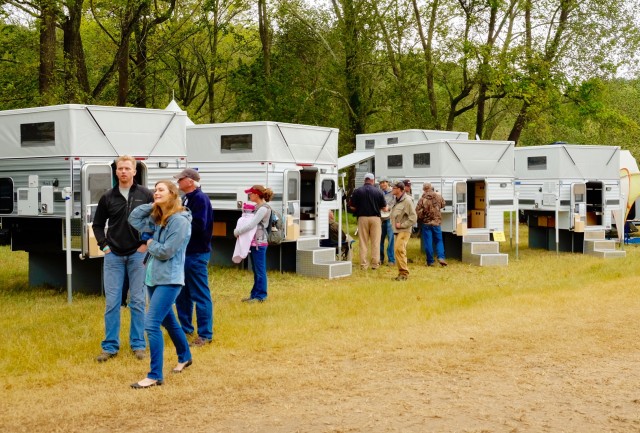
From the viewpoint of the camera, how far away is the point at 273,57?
33.5 meters

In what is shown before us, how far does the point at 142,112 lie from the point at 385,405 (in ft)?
24.9

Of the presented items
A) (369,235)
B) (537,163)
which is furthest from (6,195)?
(537,163)

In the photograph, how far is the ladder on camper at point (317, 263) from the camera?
14.7m

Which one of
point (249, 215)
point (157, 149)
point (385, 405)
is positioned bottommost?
point (385, 405)

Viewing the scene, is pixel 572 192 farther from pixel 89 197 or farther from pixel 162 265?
pixel 162 265

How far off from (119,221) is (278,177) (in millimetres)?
7367

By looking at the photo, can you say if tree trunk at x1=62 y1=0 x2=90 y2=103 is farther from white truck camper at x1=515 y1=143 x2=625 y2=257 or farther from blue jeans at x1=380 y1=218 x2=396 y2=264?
white truck camper at x1=515 y1=143 x2=625 y2=257

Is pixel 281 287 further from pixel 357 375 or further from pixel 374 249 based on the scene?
pixel 357 375

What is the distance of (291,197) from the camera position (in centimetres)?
1511

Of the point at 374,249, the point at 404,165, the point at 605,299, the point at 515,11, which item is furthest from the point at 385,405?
the point at 515,11

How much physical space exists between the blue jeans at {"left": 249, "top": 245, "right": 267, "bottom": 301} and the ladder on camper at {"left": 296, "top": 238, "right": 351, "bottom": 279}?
340cm

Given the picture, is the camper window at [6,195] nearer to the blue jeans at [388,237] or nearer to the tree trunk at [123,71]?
the blue jeans at [388,237]

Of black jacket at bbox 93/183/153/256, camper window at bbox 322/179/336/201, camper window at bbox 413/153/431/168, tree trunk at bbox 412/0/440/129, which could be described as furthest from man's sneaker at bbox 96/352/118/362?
tree trunk at bbox 412/0/440/129

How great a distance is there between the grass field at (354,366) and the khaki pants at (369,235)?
10.1ft
